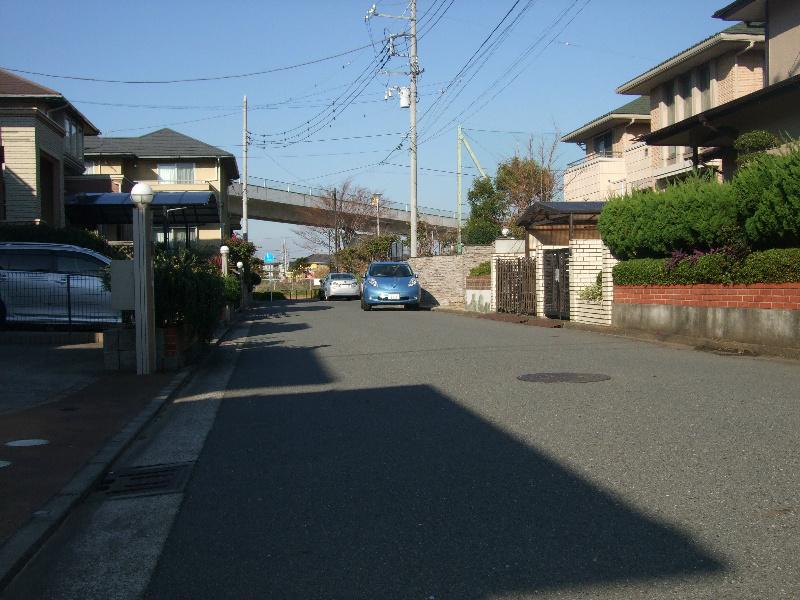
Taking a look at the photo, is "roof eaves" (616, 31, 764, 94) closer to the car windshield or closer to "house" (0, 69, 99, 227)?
the car windshield

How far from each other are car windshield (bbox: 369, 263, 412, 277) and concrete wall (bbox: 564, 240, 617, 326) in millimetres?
12253

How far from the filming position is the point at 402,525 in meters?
4.75

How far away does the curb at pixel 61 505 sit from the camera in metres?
4.25

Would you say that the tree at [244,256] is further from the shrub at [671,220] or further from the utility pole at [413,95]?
the shrub at [671,220]

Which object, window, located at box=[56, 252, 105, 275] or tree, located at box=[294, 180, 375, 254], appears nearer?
window, located at box=[56, 252, 105, 275]

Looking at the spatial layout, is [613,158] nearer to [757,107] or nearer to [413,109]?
[413,109]

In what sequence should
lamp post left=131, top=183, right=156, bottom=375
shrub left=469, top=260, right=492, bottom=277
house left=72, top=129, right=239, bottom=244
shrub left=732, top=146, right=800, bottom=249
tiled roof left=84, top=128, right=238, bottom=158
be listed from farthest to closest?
tiled roof left=84, top=128, right=238, bottom=158
house left=72, top=129, right=239, bottom=244
shrub left=469, top=260, right=492, bottom=277
shrub left=732, top=146, right=800, bottom=249
lamp post left=131, top=183, right=156, bottom=375

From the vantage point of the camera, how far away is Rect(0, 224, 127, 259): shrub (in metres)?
19.8

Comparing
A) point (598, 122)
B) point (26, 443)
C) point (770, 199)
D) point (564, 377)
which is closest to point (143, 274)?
point (26, 443)

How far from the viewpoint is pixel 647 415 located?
7711mm

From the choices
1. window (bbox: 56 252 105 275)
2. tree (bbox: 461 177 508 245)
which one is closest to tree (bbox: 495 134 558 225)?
tree (bbox: 461 177 508 245)

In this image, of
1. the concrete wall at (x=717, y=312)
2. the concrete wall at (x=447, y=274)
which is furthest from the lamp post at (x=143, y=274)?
the concrete wall at (x=447, y=274)

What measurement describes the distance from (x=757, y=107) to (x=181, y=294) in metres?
13.9

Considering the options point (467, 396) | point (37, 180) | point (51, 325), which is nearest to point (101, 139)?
point (37, 180)
